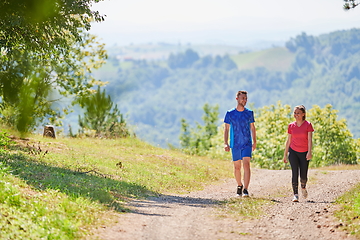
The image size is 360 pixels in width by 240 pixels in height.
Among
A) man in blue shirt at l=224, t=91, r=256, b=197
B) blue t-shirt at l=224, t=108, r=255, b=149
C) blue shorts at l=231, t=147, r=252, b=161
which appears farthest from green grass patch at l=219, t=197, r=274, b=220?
blue t-shirt at l=224, t=108, r=255, b=149

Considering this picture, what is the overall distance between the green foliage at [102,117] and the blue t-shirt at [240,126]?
14.0 metres

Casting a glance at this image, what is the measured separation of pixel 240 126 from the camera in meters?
11.0

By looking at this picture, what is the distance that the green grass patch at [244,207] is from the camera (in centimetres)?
896

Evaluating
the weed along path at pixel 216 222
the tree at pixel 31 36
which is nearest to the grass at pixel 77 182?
the weed along path at pixel 216 222

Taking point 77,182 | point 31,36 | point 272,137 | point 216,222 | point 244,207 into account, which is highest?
point 31,36

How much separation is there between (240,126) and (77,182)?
4093 millimetres

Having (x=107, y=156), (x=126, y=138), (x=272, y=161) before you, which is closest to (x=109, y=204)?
(x=107, y=156)

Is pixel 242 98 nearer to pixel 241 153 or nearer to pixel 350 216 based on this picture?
pixel 241 153

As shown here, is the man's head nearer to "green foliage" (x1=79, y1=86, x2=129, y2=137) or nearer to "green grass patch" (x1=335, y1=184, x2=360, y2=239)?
"green grass patch" (x1=335, y1=184, x2=360, y2=239)

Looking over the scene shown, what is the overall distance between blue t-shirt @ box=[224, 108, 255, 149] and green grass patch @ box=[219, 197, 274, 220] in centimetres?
130

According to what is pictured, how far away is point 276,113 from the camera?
153 feet

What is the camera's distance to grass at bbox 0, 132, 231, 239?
7172 millimetres

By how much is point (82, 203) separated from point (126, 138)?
51.9 ft

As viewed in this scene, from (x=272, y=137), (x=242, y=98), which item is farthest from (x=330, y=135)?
(x=242, y=98)
